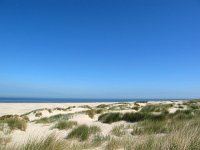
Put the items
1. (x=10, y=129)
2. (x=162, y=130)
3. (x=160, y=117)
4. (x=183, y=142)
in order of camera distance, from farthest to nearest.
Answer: (x=160, y=117)
(x=10, y=129)
(x=162, y=130)
(x=183, y=142)

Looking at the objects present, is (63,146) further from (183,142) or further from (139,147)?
(183,142)

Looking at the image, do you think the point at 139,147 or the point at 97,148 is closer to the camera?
the point at 139,147

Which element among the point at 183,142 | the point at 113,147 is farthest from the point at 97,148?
the point at 183,142

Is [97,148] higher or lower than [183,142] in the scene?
lower

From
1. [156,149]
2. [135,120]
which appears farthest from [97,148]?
[135,120]

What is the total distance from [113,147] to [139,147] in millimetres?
847

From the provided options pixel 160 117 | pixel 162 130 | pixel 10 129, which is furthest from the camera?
pixel 160 117

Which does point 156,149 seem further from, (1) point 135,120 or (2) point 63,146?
(1) point 135,120

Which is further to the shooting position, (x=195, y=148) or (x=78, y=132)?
(x=78, y=132)

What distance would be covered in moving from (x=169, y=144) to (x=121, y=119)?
7.64 metres

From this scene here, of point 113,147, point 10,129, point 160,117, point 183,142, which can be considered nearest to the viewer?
point 183,142

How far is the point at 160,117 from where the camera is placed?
1112 cm

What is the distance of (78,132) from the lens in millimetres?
7426

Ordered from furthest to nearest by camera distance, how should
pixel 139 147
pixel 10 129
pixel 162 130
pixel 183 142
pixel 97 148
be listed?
pixel 10 129, pixel 162 130, pixel 97 148, pixel 139 147, pixel 183 142
